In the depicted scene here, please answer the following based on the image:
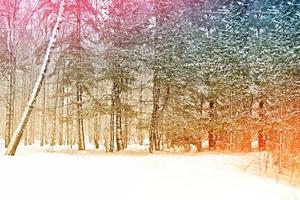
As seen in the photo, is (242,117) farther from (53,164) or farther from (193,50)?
(53,164)

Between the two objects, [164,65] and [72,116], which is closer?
[164,65]

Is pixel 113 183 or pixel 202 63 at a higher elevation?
pixel 202 63

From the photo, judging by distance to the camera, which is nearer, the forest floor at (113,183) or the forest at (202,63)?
the forest floor at (113,183)

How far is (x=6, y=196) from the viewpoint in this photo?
21.6 ft

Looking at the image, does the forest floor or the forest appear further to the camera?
the forest

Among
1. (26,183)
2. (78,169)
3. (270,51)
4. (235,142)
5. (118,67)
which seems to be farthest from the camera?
(118,67)

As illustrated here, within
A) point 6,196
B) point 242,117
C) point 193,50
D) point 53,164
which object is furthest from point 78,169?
point 193,50

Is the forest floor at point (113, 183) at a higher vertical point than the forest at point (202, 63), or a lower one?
lower

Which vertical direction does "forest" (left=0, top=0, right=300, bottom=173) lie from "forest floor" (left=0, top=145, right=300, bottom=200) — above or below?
above

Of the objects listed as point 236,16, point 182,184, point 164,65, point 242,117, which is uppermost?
point 236,16

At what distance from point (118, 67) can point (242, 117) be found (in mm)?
6962

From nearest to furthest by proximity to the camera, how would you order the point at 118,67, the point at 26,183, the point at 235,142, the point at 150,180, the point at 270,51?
1. the point at 26,183
2. the point at 150,180
3. the point at 270,51
4. the point at 235,142
5. the point at 118,67

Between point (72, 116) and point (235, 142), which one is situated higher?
point (72, 116)

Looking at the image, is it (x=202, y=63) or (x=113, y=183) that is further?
(x=202, y=63)
